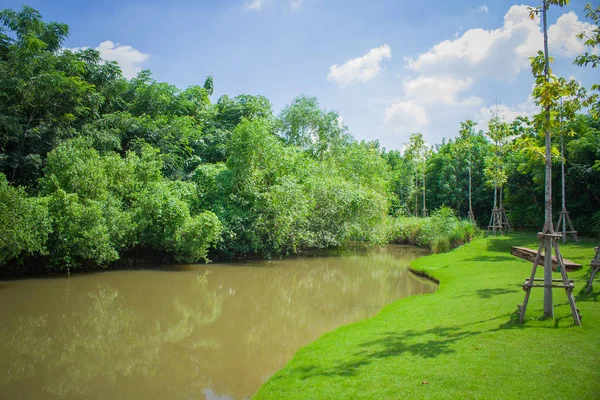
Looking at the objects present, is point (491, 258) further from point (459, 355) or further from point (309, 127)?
point (309, 127)

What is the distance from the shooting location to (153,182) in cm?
2325

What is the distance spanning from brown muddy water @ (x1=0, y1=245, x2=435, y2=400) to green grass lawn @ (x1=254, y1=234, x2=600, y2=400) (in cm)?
184

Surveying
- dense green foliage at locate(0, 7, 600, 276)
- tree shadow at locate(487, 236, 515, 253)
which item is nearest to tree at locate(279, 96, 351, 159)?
dense green foliage at locate(0, 7, 600, 276)

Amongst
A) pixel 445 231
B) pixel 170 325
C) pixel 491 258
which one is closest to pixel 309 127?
pixel 445 231

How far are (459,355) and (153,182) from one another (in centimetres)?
2047

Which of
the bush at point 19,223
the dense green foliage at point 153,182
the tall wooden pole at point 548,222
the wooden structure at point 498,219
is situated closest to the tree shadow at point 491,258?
the dense green foliage at point 153,182

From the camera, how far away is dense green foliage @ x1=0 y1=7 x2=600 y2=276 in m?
18.6

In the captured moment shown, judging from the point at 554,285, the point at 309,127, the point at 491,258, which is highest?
the point at 309,127

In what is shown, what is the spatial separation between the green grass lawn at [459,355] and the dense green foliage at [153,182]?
7.46 metres

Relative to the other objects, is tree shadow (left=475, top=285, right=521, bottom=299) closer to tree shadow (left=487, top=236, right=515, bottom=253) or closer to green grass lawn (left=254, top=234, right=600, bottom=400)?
green grass lawn (left=254, top=234, right=600, bottom=400)

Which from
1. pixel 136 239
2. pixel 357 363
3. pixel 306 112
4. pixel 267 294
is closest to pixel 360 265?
pixel 267 294

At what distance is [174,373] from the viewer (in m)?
8.76

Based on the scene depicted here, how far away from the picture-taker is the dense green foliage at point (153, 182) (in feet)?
60.9

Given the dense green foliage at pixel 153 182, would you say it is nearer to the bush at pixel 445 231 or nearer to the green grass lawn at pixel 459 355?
the bush at pixel 445 231
